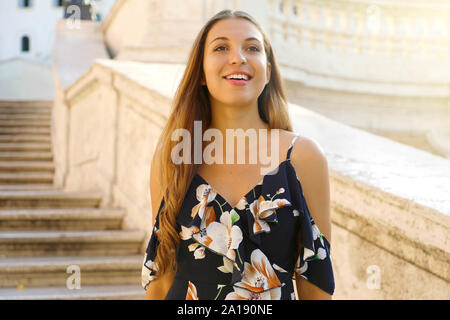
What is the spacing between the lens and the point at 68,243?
15.2ft

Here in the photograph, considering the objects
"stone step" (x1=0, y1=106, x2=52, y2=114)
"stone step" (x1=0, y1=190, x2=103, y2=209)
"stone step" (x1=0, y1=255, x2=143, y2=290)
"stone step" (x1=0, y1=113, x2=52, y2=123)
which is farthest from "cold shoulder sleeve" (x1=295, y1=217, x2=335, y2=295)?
"stone step" (x1=0, y1=106, x2=52, y2=114)

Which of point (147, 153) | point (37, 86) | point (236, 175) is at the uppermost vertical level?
point (236, 175)

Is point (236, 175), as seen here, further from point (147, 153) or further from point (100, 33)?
point (100, 33)

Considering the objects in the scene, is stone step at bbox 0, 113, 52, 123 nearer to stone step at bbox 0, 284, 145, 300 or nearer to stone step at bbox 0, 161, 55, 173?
stone step at bbox 0, 161, 55, 173

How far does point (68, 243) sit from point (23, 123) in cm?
548

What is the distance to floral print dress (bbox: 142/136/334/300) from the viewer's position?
1.62 m

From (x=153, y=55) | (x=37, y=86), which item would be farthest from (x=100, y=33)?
(x=37, y=86)

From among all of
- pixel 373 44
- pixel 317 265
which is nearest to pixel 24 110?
pixel 373 44

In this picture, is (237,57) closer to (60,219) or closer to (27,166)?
(60,219)

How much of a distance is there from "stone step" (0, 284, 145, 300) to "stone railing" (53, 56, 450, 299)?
28.7 inches

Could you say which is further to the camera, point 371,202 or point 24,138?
point 24,138

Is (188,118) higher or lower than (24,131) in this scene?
higher
